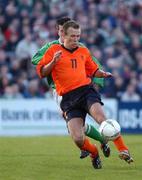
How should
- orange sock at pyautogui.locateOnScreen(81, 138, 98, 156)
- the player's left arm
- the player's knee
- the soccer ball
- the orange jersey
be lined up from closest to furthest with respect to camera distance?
the soccer ball < the player's knee < orange sock at pyautogui.locateOnScreen(81, 138, 98, 156) < the orange jersey < the player's left arm

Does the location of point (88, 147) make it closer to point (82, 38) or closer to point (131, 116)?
point (131, 116)

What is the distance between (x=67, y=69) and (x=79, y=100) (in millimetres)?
493

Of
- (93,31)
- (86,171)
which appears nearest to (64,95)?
(86,171)

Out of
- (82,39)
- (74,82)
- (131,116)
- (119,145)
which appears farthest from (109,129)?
(82,39)

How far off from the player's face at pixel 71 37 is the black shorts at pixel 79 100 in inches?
24.8

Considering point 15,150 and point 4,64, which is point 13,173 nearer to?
point 15,150

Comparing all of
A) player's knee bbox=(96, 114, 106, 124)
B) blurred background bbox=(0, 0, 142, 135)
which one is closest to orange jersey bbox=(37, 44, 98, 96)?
player's knee bbox=(96, 114, 106, 124)

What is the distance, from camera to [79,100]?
445 inches

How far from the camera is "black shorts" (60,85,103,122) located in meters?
11.2

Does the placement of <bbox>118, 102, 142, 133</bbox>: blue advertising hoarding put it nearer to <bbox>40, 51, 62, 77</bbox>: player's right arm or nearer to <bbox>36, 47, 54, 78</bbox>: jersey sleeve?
<bbox>36, 47, 54, 78</bbox>: jersey sleeve

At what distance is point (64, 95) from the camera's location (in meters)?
11.4

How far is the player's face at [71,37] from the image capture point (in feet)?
36.3

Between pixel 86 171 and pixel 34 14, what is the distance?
1359 cm

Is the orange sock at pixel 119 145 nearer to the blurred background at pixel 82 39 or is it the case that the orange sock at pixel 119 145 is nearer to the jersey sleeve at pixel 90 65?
the jersey sleeve at pixel 90 65
